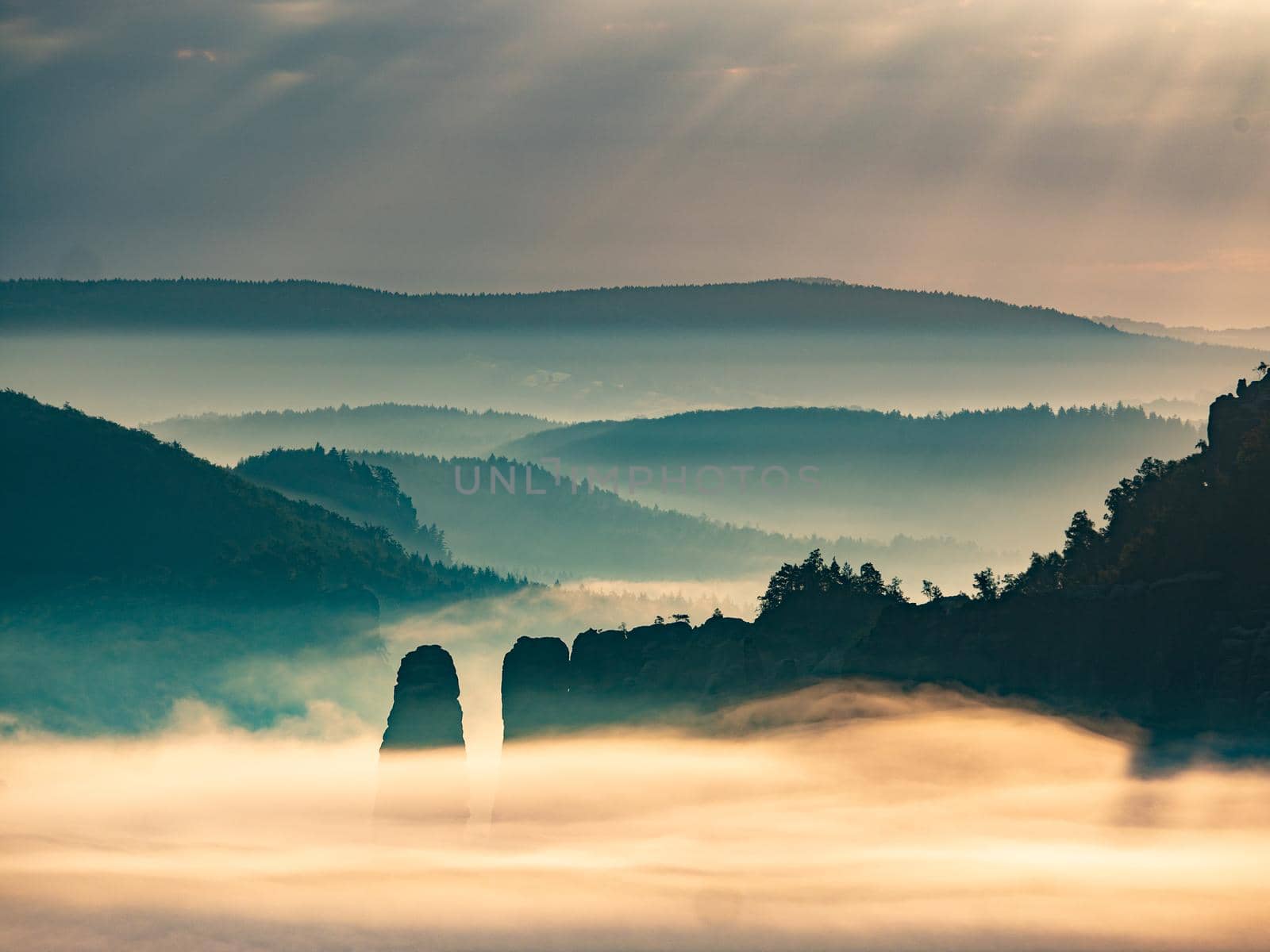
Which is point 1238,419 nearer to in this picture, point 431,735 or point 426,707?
point 426,707

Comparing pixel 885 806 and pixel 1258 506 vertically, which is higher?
pixel 1258 506

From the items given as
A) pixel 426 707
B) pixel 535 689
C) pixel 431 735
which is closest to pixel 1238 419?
pixel 535 689

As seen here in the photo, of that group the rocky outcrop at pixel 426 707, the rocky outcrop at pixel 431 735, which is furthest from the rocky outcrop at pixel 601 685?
the rocky outcrop at pixel 431 735

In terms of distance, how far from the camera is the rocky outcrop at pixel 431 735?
188125mm

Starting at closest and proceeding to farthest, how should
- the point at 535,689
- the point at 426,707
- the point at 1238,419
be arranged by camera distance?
the point at 426,707
the point at 535,689
the point at 1238,419

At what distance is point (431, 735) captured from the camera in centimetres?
18875

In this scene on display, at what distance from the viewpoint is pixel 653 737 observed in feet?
635

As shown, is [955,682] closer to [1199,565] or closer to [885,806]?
[885,806]

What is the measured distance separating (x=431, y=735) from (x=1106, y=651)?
62625 millimetres

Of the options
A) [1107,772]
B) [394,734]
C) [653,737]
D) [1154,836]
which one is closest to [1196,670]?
[1107,772]

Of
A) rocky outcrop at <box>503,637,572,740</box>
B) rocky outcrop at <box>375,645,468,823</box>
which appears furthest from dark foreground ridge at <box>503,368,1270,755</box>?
rocky outcrop at <box>375,645,468,823</box>

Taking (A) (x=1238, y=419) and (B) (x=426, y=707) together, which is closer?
(B) (x=426, y=707)

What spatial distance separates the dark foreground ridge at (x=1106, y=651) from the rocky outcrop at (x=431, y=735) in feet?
20.9

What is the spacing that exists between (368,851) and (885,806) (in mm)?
51598
